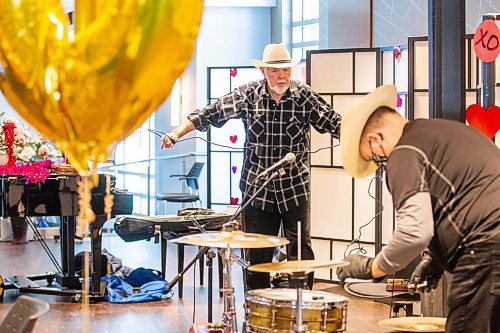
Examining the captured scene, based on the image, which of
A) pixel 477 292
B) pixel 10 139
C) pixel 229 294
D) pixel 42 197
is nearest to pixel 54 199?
pixel 42 197

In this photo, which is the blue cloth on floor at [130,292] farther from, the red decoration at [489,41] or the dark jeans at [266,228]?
the red decoration at [489,41]

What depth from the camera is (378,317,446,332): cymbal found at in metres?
2.90

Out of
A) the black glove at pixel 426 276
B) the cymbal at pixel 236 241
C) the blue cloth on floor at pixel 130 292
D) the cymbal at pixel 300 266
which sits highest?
the cymbal at pixel 236 241

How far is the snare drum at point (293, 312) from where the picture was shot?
3.57 meters

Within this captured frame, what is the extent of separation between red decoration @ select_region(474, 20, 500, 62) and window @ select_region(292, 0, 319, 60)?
7097 millimetres

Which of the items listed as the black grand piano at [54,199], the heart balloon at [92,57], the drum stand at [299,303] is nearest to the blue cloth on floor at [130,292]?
the black grand piano at [54,199]

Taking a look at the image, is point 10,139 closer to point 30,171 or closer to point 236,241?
point 30,171

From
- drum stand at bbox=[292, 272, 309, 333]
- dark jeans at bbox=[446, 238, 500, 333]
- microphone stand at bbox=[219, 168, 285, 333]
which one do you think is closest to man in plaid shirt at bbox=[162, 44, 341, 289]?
microphone stand at bbox=[219, 168, 285, 333]

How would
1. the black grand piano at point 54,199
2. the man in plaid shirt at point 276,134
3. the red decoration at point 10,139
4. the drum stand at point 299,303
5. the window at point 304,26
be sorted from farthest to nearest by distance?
the window at point 304,26
the red decoration at point 10,139
the black grand piano at point 54,199
the man in plaid shirt at point 276,134
the drum stand at point 299,303

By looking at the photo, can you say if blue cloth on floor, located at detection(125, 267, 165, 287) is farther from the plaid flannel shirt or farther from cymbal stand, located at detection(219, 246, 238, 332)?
cymbal stand, located at detection(219, 246, 238, 332)

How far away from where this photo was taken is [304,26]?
41.1 ft

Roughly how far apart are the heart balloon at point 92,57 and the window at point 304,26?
1115 centimetres

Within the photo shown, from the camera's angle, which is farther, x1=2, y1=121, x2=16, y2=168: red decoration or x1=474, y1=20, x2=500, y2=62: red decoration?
x1=2, y1=121, x2=16, y2=168: red decoration

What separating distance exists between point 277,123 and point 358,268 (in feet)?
7.55
